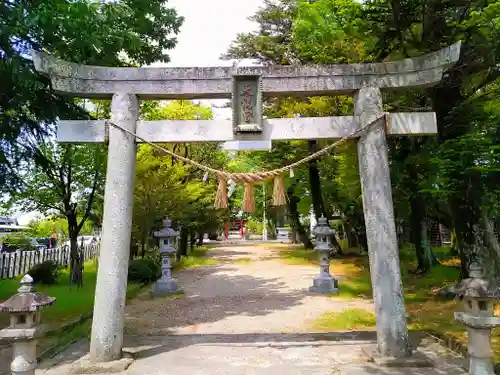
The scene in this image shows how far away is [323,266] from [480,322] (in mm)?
8990

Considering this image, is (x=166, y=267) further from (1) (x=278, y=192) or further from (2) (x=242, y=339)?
(1) (x=278, y=192)

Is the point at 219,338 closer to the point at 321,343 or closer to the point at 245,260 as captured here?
the point at 321,343

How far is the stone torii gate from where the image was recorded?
21.2 feet

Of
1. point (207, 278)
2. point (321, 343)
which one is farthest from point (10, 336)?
point (207, 278)

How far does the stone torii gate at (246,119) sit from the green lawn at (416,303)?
9.69 ft

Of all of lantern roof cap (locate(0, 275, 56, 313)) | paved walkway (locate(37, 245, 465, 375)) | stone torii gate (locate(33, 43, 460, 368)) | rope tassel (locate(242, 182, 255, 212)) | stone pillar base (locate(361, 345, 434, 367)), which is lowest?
paved walkway (locate(37, 245, 465, 375))

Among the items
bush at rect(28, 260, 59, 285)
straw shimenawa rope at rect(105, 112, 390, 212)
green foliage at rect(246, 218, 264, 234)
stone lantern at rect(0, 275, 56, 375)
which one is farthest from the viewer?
green foliage at rect(246, 218, 264, 234)

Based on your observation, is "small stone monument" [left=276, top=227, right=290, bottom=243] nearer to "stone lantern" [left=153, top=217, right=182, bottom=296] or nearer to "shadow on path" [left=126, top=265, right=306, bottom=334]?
"shadow on path" [left=126, top=265, right=306, bottom=334]

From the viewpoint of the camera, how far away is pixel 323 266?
46.4 feet

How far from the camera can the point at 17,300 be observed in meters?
5.10

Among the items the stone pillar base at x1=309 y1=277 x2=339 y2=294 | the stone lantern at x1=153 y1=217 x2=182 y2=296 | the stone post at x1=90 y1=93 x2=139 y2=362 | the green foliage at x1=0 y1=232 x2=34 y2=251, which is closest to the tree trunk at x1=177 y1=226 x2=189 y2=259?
the green foliage at x1=0 y1=232 x2=34 y2=251

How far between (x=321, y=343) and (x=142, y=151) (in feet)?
41.7

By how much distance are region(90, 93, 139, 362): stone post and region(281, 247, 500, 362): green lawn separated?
4.72 meters

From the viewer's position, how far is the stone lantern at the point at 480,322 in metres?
5.24
